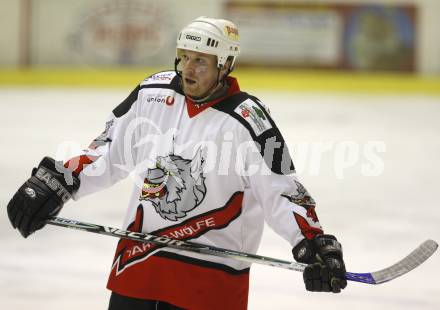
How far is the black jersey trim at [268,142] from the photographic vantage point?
239 centimetres

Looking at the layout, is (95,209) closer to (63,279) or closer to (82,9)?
(63,279)

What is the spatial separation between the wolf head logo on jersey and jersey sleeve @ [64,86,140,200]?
15 cm

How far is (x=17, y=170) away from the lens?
5.91m

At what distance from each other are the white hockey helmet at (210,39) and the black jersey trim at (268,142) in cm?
11

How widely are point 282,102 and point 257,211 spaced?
7.01 metres

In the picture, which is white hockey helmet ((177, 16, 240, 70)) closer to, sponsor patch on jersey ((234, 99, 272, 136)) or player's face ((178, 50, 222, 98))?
player's face ((178, 50, 222, 98))

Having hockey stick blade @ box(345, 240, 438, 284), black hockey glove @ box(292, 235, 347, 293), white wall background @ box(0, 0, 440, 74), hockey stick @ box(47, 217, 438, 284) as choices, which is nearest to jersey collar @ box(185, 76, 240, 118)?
hockey stick @ box(47, 217, 438, 284)

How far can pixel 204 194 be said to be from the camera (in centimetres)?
244

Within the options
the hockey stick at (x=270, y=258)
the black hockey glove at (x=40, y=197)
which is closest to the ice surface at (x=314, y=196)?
the black hockey glove at (x=40, y=197)

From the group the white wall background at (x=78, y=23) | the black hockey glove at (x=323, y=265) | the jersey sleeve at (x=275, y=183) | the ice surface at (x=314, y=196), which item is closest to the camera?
the black hockey glove at (x=323, y=265)

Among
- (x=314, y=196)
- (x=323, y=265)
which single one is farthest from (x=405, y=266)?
(x=314, y=196)

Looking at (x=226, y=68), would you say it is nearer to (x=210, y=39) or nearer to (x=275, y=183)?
(x=210, y=39)

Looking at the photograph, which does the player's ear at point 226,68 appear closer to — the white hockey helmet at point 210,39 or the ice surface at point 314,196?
the white hockey helmet at point 210,39

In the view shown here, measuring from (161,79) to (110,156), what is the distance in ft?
0.89
